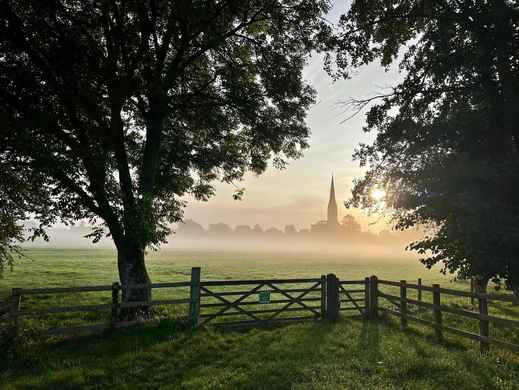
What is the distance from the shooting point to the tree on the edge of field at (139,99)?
31.9 ft

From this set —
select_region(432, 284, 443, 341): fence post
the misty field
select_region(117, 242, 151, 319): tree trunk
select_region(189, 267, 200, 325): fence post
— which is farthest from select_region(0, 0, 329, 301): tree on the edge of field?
select_region(432, 284, 443, 341): fence post

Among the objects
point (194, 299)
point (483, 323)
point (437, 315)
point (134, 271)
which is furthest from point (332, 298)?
point (134, 271)

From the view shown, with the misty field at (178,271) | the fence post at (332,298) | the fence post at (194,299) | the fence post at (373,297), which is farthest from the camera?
the misty field at (178,271)

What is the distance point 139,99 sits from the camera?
12.4 meters

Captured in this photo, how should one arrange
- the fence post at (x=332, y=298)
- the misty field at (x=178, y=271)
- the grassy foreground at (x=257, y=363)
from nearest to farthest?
the grassy foreground at (x=257, y=363) < the fence post at (x=332, y=298) < the misty field at (x=178, y=271)

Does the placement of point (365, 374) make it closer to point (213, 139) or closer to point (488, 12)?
point (488, 12)

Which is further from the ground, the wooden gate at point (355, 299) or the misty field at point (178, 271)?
the wooden gate at point (355, 299)

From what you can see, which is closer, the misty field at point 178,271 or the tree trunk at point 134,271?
the tree trunk at point 134,271

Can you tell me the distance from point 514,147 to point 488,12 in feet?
12.6

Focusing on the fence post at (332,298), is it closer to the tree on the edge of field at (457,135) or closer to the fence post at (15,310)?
the tree on the edge of field at (457,135)

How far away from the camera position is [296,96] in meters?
13.5

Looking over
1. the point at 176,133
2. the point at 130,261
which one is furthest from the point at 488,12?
the point at 130,261

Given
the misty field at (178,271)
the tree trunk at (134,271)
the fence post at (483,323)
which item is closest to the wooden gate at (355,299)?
the fence post at (483,323)

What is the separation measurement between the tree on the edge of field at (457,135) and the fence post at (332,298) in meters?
3.31
